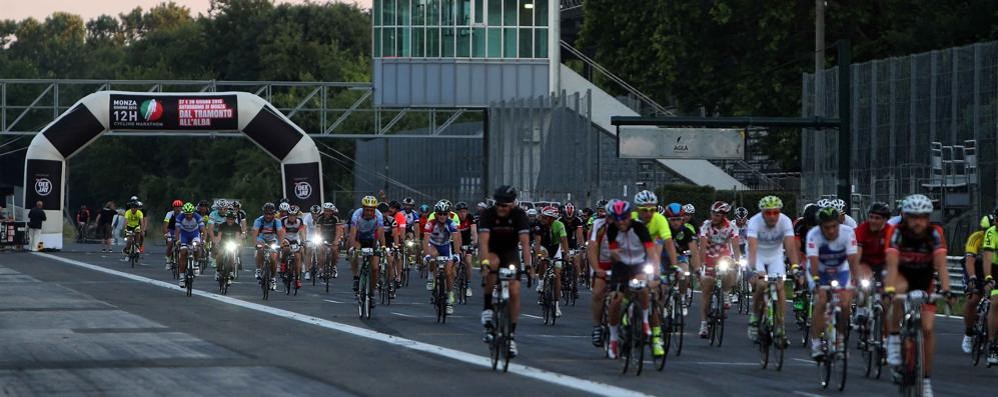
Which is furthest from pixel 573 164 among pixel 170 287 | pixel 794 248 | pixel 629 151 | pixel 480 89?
pixel 794 248

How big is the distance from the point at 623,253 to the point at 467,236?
51.2ft

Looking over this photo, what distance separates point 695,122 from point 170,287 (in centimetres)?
1338

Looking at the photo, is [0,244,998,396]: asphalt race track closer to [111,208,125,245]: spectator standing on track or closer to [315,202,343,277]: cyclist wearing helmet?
[315,202,343,277]: cyclist wearing helmet

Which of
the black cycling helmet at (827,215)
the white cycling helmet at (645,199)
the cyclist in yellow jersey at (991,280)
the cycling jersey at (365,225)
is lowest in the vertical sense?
the cyclist in yellow jersey at (991,280)

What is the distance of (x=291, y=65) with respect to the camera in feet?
359

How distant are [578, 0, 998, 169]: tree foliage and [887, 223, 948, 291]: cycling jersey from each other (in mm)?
43699

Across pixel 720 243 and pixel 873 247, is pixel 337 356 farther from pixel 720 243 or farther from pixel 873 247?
pixel 720 243

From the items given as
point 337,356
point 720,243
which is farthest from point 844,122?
point 337,356

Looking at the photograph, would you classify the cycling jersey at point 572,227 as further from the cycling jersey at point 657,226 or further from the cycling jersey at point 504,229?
the cycling jersey at point 504,229

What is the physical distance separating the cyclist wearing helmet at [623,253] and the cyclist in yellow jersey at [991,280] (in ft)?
13.6

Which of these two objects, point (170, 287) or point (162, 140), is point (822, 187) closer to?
point (170, 287)

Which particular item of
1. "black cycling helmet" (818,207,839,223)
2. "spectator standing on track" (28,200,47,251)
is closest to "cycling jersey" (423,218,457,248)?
"black cycling helmet" (818,207,839,223)

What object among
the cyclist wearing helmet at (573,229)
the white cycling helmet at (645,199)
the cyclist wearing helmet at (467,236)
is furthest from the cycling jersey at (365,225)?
the white cycling helmet at (645,199)

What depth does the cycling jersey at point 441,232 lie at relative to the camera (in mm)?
28047
